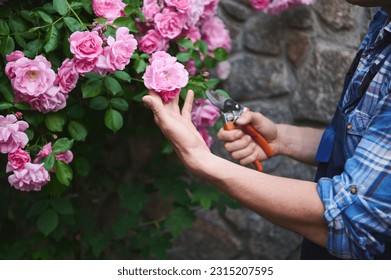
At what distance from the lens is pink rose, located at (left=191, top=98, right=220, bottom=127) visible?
5.60 ft

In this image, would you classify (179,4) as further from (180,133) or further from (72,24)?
(180,133)

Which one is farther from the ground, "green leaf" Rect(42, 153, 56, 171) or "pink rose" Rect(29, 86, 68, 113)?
"pink rose" Rect(29, 86, 68, 113)

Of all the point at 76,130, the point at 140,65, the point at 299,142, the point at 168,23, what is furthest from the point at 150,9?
the point at 299,142

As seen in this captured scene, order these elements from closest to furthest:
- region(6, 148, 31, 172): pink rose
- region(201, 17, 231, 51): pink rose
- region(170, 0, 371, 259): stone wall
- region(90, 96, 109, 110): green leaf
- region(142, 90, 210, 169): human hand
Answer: region(142, 90, 210, 169): human hand
region(6, 148, 31, 172): pink rose
region(90, 96, 109, 110): green leaf
region(201, 17, 231, 51): pink rose
region(170, 0, 371, 259): stone wall

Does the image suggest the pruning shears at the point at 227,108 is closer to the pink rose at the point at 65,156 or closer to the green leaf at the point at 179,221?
the pink rose at the point at 65,156

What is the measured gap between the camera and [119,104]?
147cm

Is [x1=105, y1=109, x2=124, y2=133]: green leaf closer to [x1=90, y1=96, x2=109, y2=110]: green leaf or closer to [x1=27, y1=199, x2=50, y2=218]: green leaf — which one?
[x1=90, y1=96, x2=109, y2=110]: green leaf

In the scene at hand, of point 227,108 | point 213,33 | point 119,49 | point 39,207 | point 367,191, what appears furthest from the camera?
point 213,33

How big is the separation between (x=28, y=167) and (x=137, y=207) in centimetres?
68

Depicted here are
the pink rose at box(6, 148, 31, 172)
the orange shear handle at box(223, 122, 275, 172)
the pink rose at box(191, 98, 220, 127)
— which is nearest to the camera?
the pink rose at box(6, 148, 31, 172)

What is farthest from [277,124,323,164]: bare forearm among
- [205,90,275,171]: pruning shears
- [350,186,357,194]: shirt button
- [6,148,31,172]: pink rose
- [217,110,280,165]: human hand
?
[6,148,31,172]: pink rose

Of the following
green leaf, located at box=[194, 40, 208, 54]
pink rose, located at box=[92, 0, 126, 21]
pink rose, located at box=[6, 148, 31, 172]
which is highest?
pink rose, located at box=[92, 0, 126, 21]

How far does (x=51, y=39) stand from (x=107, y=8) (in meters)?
0.17
